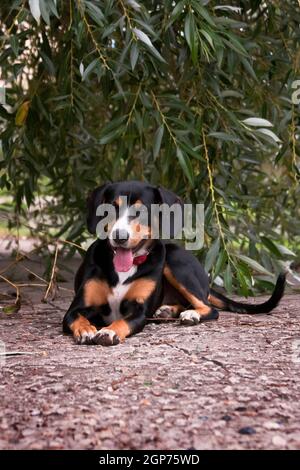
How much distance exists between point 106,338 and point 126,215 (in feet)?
2.44

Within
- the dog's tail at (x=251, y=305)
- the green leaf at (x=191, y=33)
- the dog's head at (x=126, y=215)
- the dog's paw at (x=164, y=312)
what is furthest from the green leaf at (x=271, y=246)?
the green leaf at (x=191, y=33)

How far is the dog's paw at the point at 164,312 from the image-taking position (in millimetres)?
5143

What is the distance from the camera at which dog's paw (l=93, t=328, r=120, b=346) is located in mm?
4250

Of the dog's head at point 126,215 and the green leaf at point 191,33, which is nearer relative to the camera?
the green leaf at point 191,33

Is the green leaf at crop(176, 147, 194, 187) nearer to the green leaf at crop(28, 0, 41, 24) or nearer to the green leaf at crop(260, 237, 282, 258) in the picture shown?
the green leaf at crop(260, 237, 282, 258)

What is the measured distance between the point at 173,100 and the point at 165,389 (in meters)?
2.48

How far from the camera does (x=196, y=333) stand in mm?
4543

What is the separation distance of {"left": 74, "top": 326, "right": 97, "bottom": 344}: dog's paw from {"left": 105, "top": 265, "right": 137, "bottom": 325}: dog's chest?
0.53 meters

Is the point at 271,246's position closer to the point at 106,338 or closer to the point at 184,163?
the point at 184,163

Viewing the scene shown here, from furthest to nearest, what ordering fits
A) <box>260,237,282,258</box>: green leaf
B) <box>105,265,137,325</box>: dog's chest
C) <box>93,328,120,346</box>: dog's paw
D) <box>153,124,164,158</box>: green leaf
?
1. <box>260,237,282,258</box>: green leaf
2. <box>153,124,164,158</box>: green leaf
3. <box>105,265,137,325</box>: dog's chest
4. <box>93,328,120,346</box>: dog's paw

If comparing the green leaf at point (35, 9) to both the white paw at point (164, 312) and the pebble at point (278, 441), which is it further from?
the pebble at point (278, 441)

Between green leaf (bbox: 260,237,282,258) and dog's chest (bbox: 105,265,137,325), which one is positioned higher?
green leaf (bbox: 260,237,282,258)

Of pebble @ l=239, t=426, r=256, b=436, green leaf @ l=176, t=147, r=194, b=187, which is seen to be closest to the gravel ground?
pebble @ l=239, t=426, r=256, b=436
